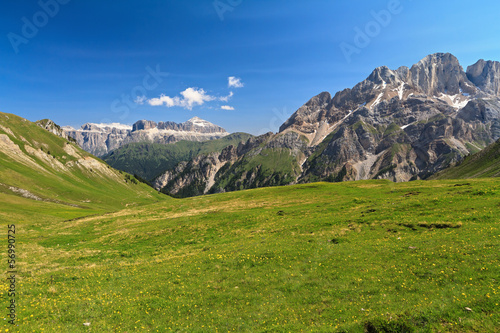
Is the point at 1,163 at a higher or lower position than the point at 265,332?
higher

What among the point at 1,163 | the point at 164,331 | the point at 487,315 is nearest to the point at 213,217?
the point at 164,331

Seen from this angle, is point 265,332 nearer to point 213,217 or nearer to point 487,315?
point 487,315

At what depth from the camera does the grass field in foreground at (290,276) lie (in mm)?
14961

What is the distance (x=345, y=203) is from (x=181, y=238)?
33.5 meters

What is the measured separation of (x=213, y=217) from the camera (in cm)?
4928

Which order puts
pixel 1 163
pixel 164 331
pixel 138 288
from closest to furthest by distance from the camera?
pixel 164 331 → pixel 138 288 → pixel 1 163

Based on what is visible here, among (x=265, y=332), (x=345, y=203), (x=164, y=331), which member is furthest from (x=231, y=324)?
(x=345, y=203)

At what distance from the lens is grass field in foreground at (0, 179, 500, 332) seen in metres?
15.0

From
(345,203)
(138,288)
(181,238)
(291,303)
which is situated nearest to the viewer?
(291,303)

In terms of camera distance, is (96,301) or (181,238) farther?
(181,238)

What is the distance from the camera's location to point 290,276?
841 inches

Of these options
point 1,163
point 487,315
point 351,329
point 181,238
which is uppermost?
point 1,163

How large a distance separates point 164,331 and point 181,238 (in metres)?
24.3

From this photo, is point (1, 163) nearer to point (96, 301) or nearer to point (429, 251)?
point (96, 301)
